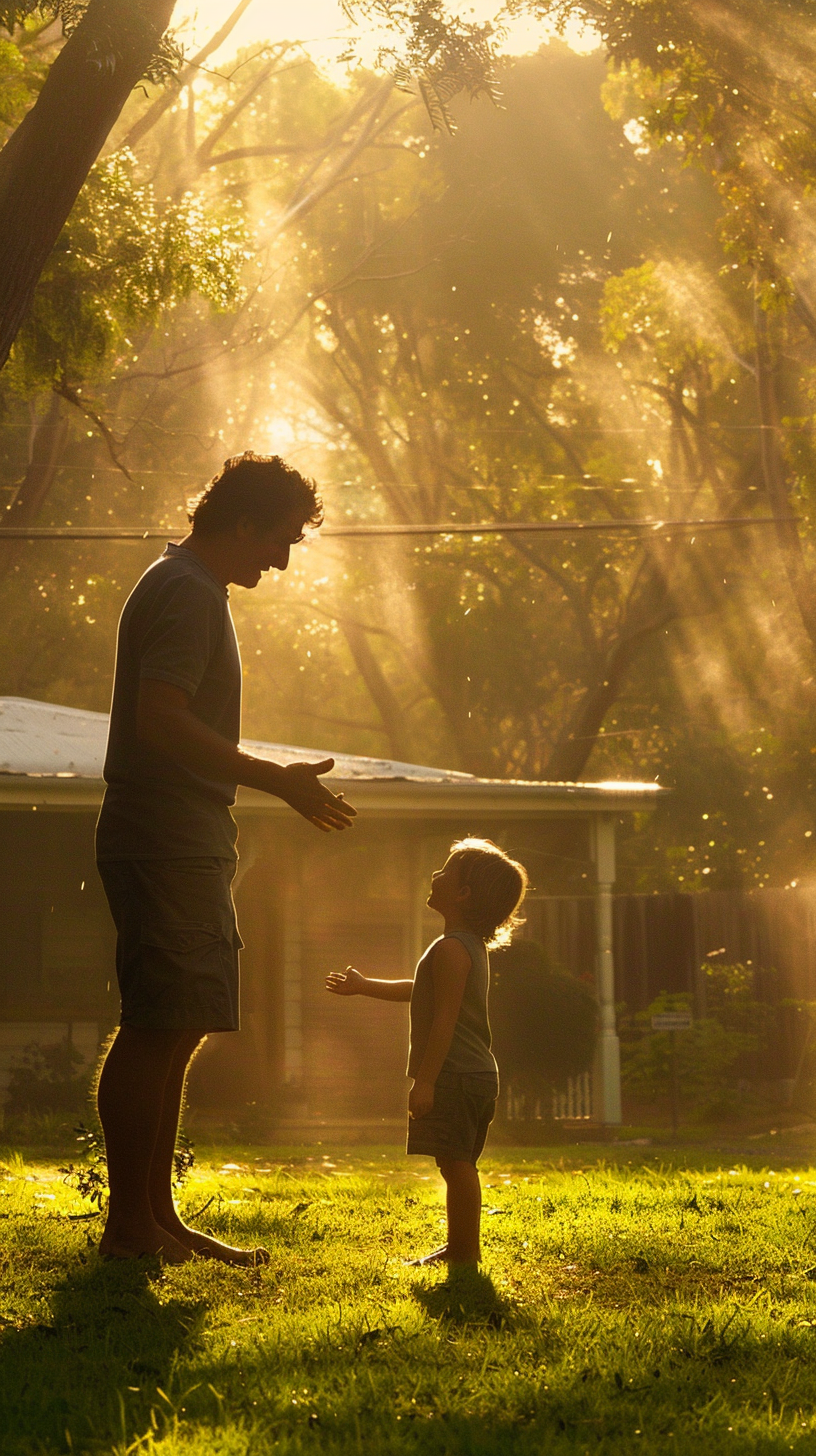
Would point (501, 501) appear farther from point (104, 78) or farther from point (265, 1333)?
point (265, 1333)

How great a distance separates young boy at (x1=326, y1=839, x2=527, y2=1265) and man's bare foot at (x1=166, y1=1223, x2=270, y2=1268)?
51 cm

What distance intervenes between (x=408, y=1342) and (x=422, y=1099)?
119 centimetres

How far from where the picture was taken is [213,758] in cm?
360

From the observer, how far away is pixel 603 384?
30547mm

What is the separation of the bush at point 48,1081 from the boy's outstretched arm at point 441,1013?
9.87 metres

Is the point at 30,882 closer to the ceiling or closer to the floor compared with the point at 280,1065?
closer to the ceiling

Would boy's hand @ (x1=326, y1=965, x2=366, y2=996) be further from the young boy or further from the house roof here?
the house roof

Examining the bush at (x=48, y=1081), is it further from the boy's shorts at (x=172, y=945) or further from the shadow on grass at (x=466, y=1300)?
the boy's shorts at (x=172, y=945)

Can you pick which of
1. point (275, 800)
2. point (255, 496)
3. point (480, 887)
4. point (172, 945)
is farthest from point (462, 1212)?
point (275, 800)

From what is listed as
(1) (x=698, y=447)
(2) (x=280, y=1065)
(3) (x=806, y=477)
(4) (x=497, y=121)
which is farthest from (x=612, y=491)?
(2) (x=280, y=1065)

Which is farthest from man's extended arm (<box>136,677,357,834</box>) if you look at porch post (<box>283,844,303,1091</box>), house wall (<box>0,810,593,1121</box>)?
porch post (<box>283,844,303,1091</box>)

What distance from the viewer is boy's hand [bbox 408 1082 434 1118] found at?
4281 mm

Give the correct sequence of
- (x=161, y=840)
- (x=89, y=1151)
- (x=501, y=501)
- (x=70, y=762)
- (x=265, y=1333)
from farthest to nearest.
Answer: (x=501, y=501) → (x=70, y=762) → (x=89, y=1151) → (x=161, y=840) → (x=265, y=1333)

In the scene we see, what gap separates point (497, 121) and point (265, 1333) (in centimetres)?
3004
